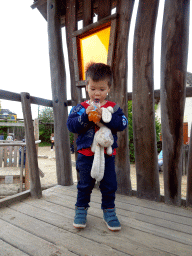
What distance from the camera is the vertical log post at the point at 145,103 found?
6.18ft

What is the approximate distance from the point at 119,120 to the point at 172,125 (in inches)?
26.9

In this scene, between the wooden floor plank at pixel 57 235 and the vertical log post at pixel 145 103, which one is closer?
the wooden floor plank at pixel 57 235

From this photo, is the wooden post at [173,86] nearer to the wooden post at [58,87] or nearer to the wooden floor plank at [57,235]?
the wooden floor plank at [57,235]

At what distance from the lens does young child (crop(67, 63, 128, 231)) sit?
4.44 feet

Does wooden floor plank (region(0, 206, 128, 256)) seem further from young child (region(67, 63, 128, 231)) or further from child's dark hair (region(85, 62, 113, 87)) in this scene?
child's dark hair (region(85, 62, 113, 87))

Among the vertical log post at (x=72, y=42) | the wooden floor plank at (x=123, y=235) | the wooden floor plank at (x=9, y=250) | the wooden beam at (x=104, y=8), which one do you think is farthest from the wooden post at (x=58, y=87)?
the wooden floor plank at (x=9, y=250)

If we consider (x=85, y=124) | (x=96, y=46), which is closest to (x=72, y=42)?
(x=96, y=46)

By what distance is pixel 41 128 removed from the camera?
20.6 meters

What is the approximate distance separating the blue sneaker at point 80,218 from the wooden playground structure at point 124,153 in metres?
0.05

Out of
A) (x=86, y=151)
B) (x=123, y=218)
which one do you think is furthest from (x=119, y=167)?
(x=86, y=151)

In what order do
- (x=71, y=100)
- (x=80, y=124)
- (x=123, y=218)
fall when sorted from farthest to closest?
(x=71, y=100) < (x=123, y=218) < (x=80, y=124)

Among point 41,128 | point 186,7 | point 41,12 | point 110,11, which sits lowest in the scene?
point 41,128

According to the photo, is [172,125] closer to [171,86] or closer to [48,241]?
[171,86]

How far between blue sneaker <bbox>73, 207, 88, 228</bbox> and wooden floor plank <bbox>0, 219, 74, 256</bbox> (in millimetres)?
250
